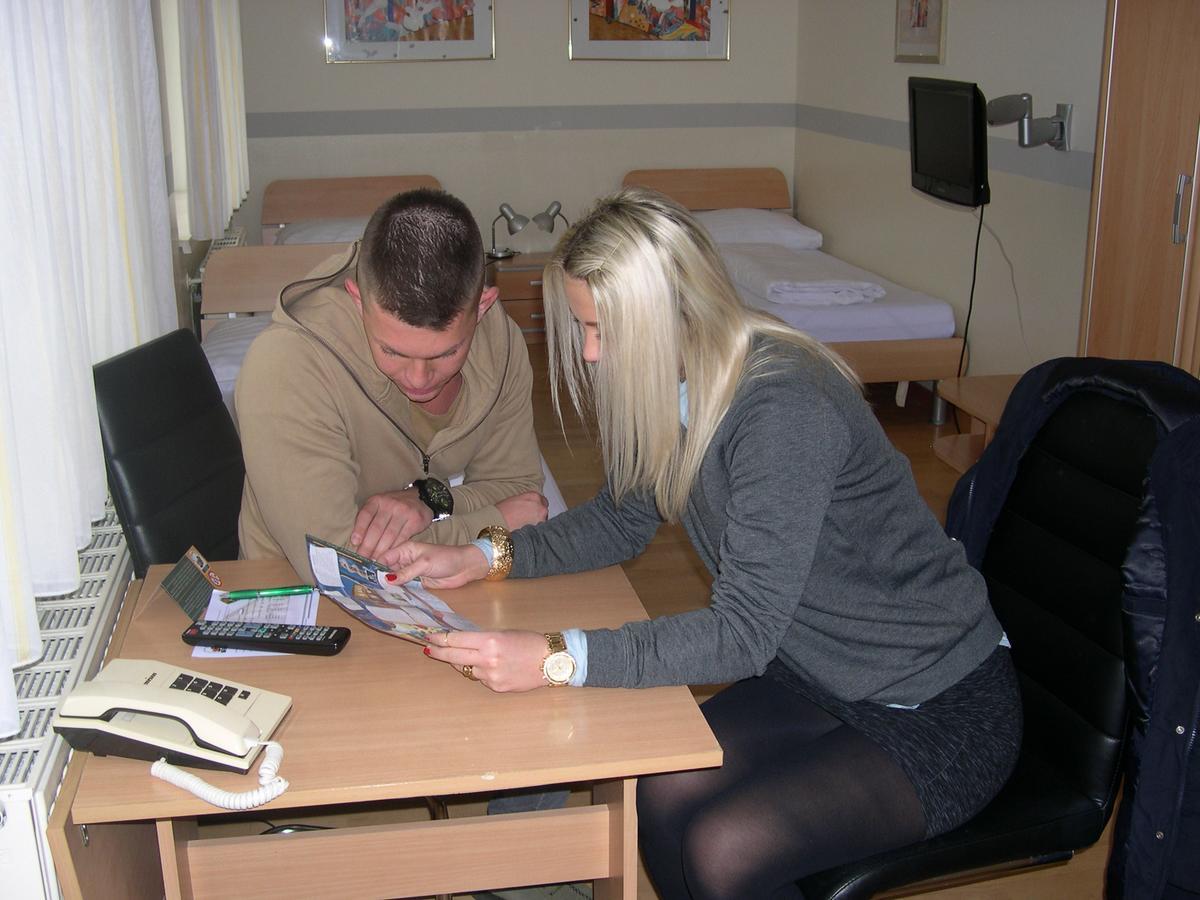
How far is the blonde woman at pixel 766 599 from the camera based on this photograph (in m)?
1.52

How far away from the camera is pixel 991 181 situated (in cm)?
463

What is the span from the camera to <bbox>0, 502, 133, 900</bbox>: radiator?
1346mm

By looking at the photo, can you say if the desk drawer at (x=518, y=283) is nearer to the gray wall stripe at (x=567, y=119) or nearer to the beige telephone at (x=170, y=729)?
the gray wall stripe at (x=567, y=119)

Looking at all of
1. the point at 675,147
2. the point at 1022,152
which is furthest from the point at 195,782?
the point at 675,147

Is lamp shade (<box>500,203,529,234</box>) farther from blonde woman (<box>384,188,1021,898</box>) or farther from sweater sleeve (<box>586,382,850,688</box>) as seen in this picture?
sweater sleeve (<box>586,382,850,688</box>)

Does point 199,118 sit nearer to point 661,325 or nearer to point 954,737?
point 661,325

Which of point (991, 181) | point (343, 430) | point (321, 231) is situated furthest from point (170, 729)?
point (321, 231)

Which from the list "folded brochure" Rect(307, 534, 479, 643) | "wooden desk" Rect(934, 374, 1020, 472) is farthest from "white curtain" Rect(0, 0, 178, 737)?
"wooden desk" Rect(934, 374, 1020, 472)

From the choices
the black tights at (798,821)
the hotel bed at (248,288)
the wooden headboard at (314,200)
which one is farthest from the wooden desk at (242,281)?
the black tights at (798,821)

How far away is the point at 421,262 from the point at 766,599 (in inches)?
29.2

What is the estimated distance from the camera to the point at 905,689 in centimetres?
166

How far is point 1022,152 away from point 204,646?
3.77 metres

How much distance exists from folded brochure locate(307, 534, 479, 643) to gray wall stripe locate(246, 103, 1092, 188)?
459 centimetres

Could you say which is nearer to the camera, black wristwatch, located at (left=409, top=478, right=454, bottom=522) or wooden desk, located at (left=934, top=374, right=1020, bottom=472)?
black wristwatch, located at (left=409, top=478, right=454, bottom=522)
